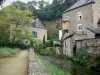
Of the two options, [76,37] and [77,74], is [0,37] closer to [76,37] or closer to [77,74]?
[76,37]

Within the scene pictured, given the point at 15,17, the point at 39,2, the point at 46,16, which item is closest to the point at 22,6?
the point at 39,2

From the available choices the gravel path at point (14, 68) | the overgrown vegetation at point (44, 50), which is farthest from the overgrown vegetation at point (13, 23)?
the gravel path at point (14, 68)

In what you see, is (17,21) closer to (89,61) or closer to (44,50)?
(44,50)

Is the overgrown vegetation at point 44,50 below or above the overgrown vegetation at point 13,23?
below

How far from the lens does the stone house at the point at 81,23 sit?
1046 inches

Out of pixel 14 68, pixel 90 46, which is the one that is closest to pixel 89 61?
pixel 90 46

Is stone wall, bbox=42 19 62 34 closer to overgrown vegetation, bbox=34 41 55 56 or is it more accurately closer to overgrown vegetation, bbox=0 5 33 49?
overgrown vegetation, bbox=34 41 55 56

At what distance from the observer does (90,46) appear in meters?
21.5

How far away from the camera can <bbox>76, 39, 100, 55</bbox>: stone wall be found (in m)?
19.9

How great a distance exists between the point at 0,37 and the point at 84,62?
653 inches

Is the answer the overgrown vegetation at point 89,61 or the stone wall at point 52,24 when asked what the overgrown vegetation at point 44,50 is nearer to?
the overgrown vegetation at point 89,61

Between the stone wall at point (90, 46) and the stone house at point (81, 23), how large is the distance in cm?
172

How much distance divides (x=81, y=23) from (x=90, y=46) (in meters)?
11.0

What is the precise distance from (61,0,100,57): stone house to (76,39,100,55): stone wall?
1723mm
